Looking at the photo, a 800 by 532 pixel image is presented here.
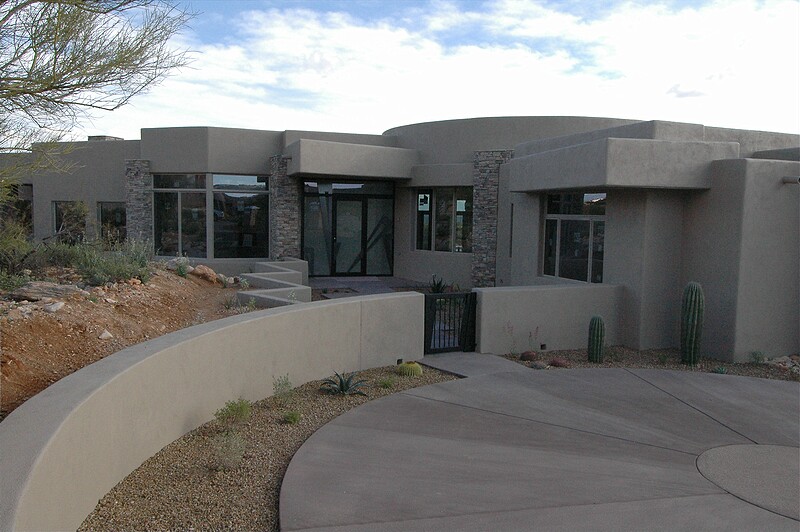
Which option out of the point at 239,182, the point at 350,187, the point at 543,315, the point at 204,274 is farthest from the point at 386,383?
the point at 239,182

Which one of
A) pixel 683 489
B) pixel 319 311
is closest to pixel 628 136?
pixel 319 311

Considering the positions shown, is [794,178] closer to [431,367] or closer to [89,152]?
[431,367]

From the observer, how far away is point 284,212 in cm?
1988

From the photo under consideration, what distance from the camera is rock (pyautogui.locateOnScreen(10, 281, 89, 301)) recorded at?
27.9 feet

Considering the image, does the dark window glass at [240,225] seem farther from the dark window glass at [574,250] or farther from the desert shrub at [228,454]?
the desert shrub at [228,454]

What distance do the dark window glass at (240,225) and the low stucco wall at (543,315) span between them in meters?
11.7

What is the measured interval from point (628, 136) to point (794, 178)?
284 cm

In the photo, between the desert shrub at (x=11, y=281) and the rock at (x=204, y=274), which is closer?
the desert shrub at (x=11, y=281)

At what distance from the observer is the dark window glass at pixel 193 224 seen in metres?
20.5

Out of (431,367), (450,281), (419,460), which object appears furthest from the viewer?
(450,281)

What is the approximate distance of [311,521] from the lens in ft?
15.4

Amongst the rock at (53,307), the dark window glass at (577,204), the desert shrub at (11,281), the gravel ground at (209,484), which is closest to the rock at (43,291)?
the desert shrub at (11,281)

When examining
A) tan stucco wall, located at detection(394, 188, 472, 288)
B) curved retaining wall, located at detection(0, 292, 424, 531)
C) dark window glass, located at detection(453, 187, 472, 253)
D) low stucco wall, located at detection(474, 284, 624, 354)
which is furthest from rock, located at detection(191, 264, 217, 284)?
dark window glass, located at detection(453, 187, 472, 253)

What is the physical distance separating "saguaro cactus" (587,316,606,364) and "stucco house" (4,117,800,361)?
1.41 m
